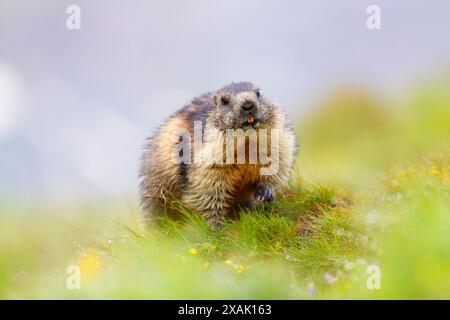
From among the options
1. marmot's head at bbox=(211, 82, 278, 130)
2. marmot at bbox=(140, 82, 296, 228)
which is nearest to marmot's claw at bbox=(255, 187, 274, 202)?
marmot at bbox=(140, 82, 296, 228)

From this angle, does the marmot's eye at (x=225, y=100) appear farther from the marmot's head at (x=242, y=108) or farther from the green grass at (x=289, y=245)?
the green grass at (x=289, y=245)

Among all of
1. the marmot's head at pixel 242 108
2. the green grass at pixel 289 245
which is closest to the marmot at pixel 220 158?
the marmot's head at pixel 242 108

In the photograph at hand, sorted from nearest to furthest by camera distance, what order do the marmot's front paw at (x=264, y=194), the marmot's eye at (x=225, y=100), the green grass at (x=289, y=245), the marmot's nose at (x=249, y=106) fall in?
the green grass at (x=289, y=245)
the marmot's nose at (x=249, y=106)
the marmot's eye at (x=225, y=100)
the marmot's front paw at (x=264, y=194)

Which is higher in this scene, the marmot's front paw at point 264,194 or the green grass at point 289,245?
the marmot's front paw at point 264,194

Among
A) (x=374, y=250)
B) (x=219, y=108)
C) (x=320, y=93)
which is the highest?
(x=320, y=93)

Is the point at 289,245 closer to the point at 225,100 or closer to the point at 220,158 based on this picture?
the point at 220,158
